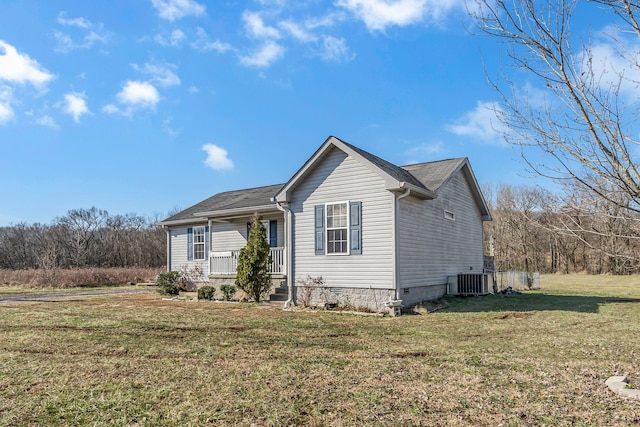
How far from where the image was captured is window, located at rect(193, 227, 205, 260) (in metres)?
20.7

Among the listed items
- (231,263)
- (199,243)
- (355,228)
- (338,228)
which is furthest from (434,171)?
(199,243)

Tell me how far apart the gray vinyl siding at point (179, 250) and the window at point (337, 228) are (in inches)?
355

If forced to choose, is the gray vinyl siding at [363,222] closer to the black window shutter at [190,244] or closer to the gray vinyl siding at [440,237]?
the gray vinyl siding at [440,237]

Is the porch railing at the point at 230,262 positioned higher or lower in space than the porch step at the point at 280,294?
higher

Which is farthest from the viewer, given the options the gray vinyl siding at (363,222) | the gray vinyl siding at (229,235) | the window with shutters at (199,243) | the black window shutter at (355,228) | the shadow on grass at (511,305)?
the window with shutters at (199,243)

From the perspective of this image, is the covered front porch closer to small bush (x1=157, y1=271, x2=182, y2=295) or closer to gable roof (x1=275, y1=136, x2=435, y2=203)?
small bush (x1=157, y1=271, x2=182, y2=295)

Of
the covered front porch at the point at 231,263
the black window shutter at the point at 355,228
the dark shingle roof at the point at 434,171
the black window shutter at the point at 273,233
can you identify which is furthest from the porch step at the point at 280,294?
the dark shingle roof at the point at 434,171

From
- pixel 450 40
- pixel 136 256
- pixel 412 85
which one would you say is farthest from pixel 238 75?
pixel 136 256

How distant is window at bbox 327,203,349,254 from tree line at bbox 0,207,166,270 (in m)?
31.7

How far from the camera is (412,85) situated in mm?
10625

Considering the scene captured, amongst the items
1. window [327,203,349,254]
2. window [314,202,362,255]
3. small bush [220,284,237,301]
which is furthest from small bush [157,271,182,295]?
window [327,203,349,254]

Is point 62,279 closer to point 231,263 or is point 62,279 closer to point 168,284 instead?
point 168,284

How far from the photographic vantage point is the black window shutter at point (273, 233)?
17625mm

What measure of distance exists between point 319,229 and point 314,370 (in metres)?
8.11
